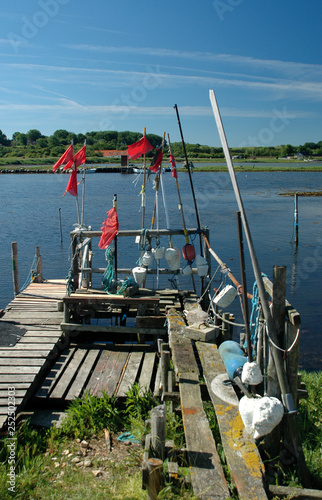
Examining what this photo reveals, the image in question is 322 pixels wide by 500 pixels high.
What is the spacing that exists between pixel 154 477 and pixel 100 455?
90.5 inches

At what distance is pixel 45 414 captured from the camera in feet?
25.4

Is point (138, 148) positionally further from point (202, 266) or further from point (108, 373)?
point (108, 373)

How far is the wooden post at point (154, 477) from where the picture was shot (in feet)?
14.8

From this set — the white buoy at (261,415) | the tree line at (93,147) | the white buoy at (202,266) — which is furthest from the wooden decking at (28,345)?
the tree line at (93,147)

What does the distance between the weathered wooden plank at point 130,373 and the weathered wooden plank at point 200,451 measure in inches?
85.6

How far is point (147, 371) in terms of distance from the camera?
8.62m

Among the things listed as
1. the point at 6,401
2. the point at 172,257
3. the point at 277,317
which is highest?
the point at 277,317

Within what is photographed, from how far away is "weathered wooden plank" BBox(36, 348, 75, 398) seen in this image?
7.95 metres

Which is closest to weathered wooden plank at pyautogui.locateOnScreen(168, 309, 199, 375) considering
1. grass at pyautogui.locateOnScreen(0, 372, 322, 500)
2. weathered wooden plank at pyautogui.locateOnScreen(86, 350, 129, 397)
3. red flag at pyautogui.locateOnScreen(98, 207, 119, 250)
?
grass at pyautogui.locateOnScreen(0, 372, 322, 500)

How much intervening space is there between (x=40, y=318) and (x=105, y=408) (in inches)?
152

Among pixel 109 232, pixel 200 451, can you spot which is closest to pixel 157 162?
pixel 109 232

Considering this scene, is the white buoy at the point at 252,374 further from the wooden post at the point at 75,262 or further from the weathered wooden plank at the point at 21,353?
the wooden post at the point at 75,262

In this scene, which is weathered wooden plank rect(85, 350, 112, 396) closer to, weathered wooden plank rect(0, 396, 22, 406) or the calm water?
weathered wooden plank rect(0, 396, 22, 406)

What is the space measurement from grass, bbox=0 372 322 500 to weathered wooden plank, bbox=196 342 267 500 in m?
0.30
